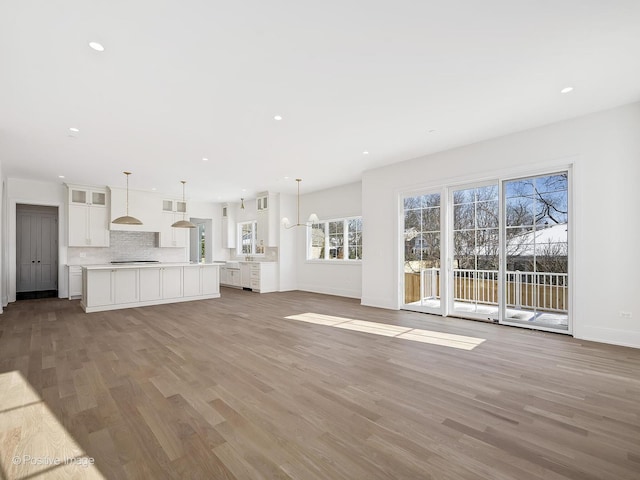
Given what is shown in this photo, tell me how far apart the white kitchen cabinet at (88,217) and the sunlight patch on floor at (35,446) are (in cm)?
652

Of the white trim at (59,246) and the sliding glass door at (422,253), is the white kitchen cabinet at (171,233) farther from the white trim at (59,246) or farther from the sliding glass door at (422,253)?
the sliding glass door at (422,253)

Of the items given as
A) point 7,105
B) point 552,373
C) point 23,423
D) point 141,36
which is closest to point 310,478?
point 23,423

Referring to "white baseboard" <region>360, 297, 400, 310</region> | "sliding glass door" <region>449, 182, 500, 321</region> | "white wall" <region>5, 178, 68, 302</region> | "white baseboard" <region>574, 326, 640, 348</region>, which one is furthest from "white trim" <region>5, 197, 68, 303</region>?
"white baseboard" <region>574, 326, 640, 348</region>

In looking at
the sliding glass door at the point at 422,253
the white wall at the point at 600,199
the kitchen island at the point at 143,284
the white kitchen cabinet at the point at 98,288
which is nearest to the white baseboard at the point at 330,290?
the sliding glass door at the point at 422,253

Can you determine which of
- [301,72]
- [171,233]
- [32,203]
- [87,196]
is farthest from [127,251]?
[301,72]

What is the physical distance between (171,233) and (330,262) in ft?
16.1

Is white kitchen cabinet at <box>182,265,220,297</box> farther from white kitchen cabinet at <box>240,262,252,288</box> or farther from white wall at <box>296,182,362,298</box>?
white wall at <box>296,182,362,298</box>

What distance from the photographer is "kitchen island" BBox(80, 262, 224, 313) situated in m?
6.13

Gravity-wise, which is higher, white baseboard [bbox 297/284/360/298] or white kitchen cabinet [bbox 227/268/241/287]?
white kitchen cabinet [bbox 227/268/241/287]

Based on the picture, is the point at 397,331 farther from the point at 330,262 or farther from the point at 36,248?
the point at 36,248

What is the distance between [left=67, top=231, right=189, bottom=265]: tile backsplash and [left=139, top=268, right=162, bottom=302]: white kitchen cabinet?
268 cm

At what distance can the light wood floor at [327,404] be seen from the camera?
1.74 meters

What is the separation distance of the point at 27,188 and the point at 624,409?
11059 mm

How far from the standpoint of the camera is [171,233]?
9305 millimetres
